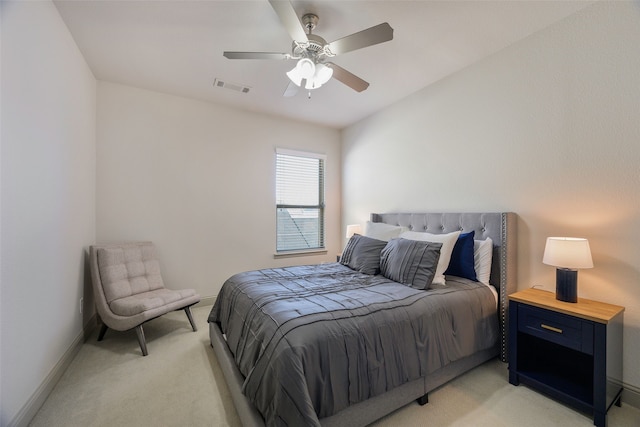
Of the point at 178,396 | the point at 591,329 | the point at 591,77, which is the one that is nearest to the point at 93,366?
the point at 178,396

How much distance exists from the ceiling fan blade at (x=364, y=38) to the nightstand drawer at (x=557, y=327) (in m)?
2.13

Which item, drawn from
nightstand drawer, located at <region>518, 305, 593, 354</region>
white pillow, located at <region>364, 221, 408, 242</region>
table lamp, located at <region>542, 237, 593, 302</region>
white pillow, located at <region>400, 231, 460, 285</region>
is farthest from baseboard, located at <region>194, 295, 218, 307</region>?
table lamp, located at <region>542, 237, 593, 302</region>

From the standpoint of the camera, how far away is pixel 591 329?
5.29 feet

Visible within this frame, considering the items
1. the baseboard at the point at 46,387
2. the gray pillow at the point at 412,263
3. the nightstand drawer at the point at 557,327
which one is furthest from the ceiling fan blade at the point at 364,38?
the baseboard at the point at 46,387

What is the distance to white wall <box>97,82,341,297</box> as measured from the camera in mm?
3059

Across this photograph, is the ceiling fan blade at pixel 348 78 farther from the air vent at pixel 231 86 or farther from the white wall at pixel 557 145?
the air vent at pixel 231 86

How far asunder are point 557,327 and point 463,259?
30.4 inches

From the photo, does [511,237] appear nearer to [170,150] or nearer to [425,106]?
[425,106]

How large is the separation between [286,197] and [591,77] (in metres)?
3.49

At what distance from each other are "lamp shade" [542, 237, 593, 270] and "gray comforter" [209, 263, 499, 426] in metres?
0.56

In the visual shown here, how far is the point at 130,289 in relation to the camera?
106 inches

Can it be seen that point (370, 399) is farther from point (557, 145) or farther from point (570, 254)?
point (557, 145)

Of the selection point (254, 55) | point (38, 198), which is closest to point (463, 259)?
point (254, 55)

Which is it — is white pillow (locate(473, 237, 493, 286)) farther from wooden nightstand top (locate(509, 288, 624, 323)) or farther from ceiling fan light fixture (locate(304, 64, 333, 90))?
ceiling fan light fixture (locate(304, 64, 333, 90))
